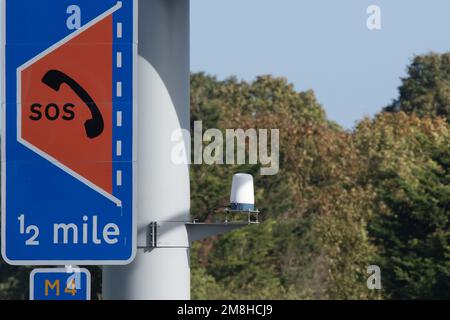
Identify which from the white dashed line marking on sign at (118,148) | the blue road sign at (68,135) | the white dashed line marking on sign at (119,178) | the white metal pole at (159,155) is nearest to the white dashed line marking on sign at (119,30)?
the blue road sign at (68,135)

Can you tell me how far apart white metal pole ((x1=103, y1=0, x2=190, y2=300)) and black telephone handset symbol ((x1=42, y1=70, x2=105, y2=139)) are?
1489 mm

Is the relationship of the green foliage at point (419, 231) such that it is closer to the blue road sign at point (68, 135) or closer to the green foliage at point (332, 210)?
the green foliage at point (332, 210)

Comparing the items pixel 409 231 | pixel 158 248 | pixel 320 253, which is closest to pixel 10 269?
pixel 320 253

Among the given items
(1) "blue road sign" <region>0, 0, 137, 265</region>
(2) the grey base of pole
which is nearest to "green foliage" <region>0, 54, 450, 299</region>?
(2) the grey base of pole

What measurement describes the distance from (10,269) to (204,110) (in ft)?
43.2

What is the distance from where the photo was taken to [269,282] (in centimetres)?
6881

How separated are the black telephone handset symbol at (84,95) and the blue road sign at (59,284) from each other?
2.72 ft

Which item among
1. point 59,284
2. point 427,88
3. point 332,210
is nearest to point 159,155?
point 59,284

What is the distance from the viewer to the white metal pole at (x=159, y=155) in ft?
27.2

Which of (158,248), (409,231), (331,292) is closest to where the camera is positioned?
(158,248)

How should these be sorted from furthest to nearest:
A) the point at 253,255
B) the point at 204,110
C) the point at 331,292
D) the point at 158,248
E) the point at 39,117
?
the point at 204,110
the point at 253,255
the point at 331,292
the point at 158,248
the point at 39,117

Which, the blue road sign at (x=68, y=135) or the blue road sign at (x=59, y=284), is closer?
the blue road sign at (x=68, y=135)

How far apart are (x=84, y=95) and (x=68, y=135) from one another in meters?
→ 0.19

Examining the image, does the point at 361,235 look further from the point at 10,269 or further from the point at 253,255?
the point at 10,269
